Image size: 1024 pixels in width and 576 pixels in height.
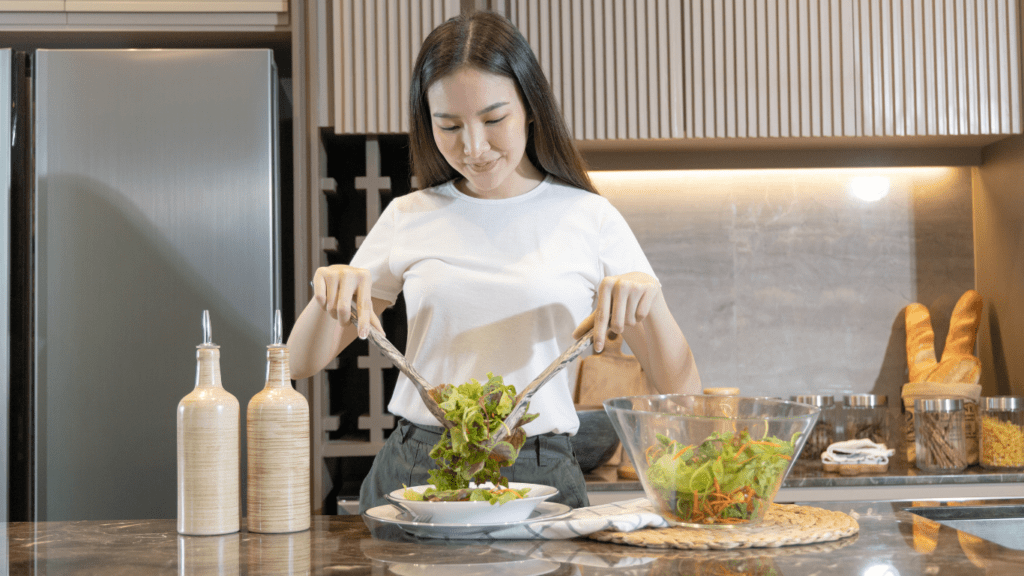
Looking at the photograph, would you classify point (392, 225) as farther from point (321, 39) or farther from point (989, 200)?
point (989, 200)

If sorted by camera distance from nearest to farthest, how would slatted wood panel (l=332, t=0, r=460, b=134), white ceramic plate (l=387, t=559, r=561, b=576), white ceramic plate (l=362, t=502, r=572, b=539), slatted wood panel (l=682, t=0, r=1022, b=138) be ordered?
white ceramic plate (l=387, t=559, r=561, b=576) < white ceramic plate (l=362, t=502, r=572, b=539) < slatted wood panel (l=332, t=0, r=460, b=134) < slatted wood panel (l=682, t=0, r=1022, b=138)

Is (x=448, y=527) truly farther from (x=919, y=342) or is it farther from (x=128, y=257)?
(x=919, y=342)

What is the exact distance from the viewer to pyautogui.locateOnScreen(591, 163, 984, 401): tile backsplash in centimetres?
230

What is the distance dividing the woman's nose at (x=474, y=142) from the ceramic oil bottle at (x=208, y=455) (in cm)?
43

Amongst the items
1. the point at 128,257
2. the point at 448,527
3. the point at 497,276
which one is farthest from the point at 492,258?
the point at 128,257

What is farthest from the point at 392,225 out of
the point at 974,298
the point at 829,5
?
the point at 974,298

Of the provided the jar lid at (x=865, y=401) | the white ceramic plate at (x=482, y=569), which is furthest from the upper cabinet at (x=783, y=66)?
the white ceramic plate at (x=482, y=569)

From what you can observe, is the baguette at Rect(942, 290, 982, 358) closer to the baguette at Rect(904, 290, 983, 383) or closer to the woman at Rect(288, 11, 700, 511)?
the baguette at Rect(904, 290, 983, 383)

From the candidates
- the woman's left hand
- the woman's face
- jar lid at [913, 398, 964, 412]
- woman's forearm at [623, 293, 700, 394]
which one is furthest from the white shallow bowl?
jar lid at [913, 398, 964, 412]

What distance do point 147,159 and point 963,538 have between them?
1.69 metres

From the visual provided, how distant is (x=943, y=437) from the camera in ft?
6.06

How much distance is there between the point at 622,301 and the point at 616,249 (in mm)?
291

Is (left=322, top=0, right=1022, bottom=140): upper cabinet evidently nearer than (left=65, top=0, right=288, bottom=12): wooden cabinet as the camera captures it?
No

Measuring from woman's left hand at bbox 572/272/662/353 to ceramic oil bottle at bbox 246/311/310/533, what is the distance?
0.33m
